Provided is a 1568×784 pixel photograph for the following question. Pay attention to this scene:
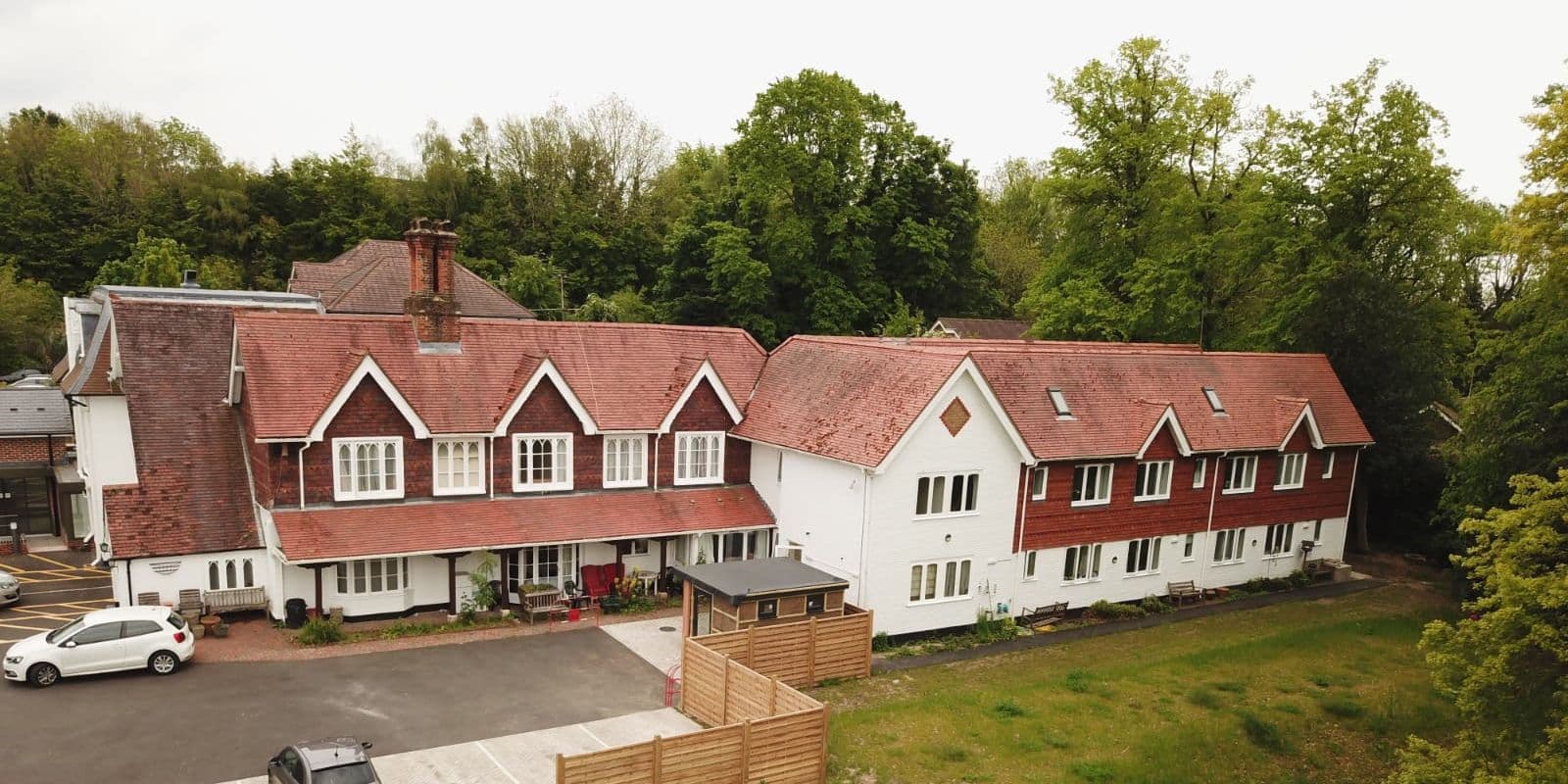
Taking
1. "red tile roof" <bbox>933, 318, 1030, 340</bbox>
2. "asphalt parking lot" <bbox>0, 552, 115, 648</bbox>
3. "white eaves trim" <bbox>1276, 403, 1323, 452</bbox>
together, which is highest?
"red tile roof" <bbox>933, 318, 1030, 340</bbox>

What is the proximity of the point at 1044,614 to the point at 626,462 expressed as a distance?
13988 millimetres

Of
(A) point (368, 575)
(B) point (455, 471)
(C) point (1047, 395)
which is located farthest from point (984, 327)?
(A) point (368, 575)

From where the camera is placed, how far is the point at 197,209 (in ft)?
218

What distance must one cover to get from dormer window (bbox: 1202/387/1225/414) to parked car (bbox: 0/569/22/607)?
37551 millimetres

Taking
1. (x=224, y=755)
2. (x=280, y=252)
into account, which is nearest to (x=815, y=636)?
(x=224, y=755)

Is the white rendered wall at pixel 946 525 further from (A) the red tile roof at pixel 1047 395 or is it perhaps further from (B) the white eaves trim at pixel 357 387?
(B) the white eaves trim at pixel 357 387

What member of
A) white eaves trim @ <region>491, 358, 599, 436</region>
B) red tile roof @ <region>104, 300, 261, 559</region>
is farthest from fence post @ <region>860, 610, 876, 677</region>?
red tile roof @ <region>104, 300, 261, 559</region>

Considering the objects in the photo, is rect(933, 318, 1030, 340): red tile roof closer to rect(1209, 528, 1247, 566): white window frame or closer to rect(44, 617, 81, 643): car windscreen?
rect(1209, 528, 1247, 566): white window frame

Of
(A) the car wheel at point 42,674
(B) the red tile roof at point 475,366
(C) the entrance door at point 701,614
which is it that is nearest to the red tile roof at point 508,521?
(B) the red tile roof at point 475,366

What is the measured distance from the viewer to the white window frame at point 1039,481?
2689 cm

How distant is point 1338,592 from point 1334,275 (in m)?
12.9

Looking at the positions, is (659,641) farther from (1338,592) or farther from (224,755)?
(1338,592)

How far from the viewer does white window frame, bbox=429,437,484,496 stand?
25172 millimetres

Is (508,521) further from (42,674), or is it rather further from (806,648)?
(42,674)
